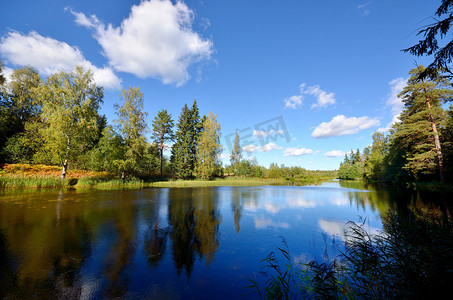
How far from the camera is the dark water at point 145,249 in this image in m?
3.80

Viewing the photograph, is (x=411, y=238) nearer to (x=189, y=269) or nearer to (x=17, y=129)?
(x=189, y=269)

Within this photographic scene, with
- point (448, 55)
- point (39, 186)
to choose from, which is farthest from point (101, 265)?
point (39, 186)

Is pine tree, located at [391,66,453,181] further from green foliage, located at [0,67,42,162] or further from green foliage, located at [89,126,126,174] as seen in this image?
green foliage, located at [0,67,42,162]

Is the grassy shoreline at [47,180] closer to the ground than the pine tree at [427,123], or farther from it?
closer to the ground

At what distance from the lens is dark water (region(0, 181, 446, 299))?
3.80m

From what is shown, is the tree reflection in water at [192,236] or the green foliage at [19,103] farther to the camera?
the green foliage at [19,103]

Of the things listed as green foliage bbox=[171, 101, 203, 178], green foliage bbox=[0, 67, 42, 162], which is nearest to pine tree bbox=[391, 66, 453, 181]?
green foliage bbox=[171, 101, 203, 178]

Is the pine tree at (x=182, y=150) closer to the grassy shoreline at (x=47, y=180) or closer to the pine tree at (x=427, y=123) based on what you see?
the grassy shoreline at (x=47, y=180)

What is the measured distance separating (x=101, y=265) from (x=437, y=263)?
707 centimetres

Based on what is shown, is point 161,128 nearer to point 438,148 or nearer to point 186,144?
point 186,144

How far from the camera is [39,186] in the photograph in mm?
18906

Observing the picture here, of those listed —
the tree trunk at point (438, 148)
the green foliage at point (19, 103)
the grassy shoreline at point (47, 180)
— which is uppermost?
the green foliage at point (19, 103)

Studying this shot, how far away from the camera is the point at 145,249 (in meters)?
5.86

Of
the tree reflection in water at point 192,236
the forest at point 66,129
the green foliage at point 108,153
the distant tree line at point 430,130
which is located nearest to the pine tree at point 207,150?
the forest at point 66,129
